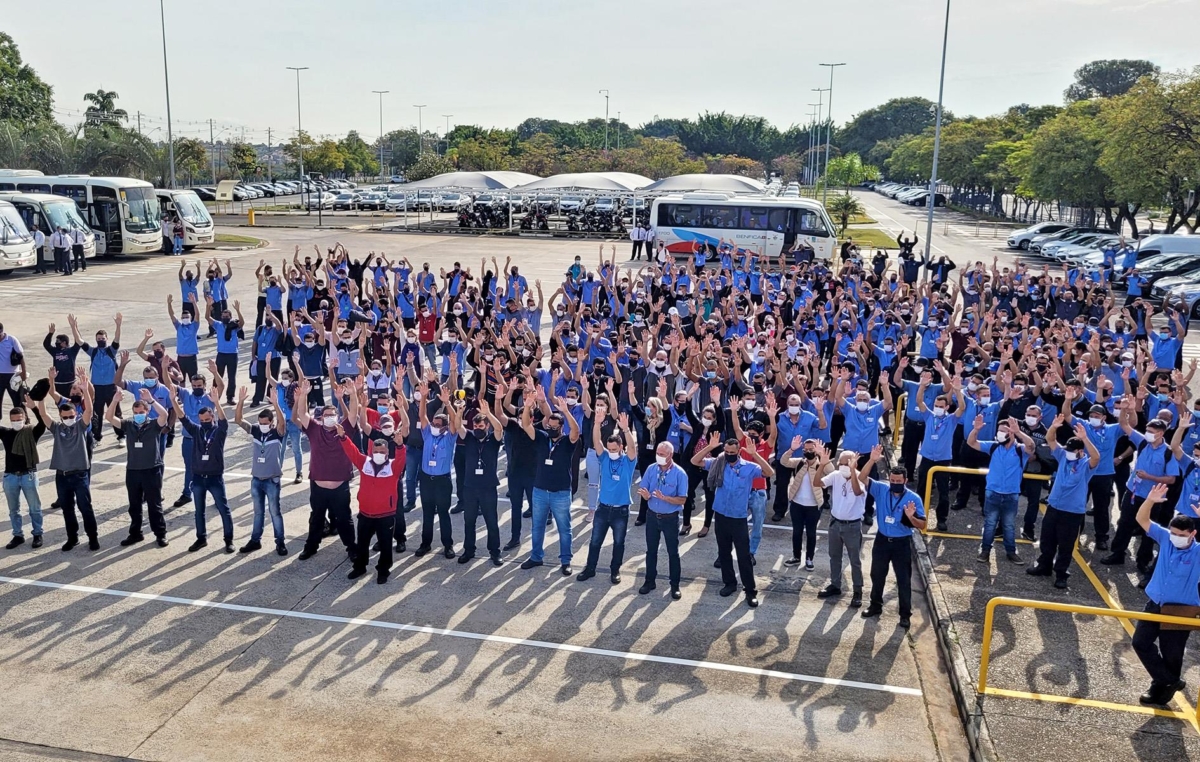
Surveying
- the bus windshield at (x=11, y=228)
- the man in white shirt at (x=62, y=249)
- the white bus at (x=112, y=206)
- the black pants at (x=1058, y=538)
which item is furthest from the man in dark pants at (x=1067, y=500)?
the white bus at (x=112, y=206)

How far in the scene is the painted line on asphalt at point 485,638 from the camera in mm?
7938

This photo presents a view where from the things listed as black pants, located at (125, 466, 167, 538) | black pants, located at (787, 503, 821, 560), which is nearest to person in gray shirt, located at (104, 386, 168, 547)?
black pants, located at (125, 466, 167, 538)

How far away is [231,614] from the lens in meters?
8.81

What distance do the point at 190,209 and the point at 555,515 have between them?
32331 millimetres

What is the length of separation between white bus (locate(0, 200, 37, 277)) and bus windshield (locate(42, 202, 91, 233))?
0.99m

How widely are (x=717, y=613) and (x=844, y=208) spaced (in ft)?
140

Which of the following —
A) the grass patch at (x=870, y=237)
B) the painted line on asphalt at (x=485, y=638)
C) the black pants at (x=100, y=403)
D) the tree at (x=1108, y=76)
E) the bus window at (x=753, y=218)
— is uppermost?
the tree at (x=1108, y=76)

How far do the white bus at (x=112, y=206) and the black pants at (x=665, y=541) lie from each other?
30.0 m

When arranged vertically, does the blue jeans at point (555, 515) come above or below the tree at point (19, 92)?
below

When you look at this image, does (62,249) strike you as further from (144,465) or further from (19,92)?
(19,92)

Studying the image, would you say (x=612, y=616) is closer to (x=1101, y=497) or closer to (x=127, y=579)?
(x=127, y=579)

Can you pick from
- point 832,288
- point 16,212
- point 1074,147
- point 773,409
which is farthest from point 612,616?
point 1074,147

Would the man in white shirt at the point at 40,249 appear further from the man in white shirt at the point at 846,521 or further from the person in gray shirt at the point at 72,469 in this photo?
the man in white shirt at the point at 846,521

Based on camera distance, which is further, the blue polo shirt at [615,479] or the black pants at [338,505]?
the black pants at [338,505]
